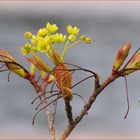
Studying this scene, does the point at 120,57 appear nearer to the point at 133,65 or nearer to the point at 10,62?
the point at 133,65

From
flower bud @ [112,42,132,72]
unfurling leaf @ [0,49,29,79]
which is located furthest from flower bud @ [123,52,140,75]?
unfurling leaf @ [0,49,29,79]

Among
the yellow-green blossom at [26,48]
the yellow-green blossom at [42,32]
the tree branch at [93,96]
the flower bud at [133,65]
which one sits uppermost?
the yellow-green blossom at [42,32]

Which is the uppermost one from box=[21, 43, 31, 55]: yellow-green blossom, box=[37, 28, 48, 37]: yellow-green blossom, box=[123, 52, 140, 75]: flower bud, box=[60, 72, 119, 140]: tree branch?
box=[37, 28, 48, 37]: yellow-green blossom

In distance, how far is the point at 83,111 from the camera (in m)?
0.53

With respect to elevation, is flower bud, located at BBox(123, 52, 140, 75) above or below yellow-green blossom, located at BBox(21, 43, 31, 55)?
below

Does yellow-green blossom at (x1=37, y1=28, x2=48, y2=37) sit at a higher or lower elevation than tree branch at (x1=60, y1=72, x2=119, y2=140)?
higher

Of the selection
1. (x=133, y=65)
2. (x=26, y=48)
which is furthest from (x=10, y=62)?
(x=133, y=65)

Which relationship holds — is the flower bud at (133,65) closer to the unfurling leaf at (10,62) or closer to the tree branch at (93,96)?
the tree branch at (93,96)

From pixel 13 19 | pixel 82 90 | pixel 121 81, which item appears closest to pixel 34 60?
pixel 82 90

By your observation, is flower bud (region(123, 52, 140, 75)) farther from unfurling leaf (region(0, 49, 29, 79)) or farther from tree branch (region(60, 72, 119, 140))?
unfurling leaf (region(0, 49, 29, 79))

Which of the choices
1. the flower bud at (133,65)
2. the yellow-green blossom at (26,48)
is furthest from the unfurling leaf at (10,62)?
the flower bud at (133,65)

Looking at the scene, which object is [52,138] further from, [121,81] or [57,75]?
[121,81]

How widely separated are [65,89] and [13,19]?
6.08ft

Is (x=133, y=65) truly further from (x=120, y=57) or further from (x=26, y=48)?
(x=26, y=48)
